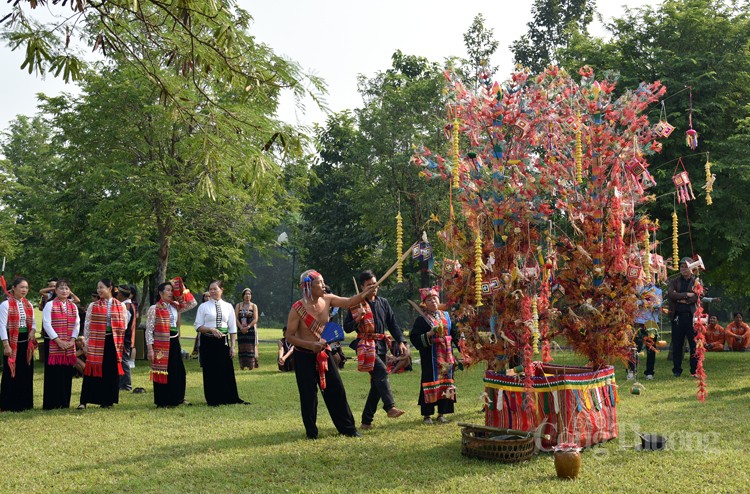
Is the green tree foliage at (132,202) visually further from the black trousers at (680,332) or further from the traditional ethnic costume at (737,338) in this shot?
the traditional ethnic costume at (737,338)

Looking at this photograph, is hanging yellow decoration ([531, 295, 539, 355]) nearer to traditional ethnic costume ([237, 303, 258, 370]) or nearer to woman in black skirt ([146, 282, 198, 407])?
woman in black skirt ([146, 282, 198, 407])

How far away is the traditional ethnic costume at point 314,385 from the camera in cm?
786

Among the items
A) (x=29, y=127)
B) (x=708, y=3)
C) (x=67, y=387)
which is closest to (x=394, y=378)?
(x=67, y=387)

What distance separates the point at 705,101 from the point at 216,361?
12.1m

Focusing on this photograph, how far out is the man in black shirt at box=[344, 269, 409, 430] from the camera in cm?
847

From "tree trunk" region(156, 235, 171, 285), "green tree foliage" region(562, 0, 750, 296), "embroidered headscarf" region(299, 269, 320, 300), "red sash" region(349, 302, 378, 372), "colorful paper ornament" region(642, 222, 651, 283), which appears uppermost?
"green tree foliage" region(562, 0, 750, 296)

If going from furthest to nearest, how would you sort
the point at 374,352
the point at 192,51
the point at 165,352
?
the point at 165,352
the point at 374,352
the point at 192,51

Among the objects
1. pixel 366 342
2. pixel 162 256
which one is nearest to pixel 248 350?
pixel 162 256

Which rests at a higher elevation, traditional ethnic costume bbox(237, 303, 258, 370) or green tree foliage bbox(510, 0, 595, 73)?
green tree foliage bbox(510, 0, 595, 73)

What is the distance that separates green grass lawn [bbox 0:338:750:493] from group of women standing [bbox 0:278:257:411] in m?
0.40

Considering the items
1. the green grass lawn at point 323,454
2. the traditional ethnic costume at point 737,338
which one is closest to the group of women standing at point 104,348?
the green grass lawn at point 323,454

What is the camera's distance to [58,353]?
1045 cm

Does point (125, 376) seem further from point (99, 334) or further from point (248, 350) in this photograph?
point (248, 350)

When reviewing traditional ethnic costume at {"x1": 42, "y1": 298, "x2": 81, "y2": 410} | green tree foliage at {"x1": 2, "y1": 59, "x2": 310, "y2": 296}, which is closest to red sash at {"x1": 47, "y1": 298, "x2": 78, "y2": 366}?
traditional ethnic costume at {"x1": 42, "y1": 298, "x2": 81, "y2": 410}
